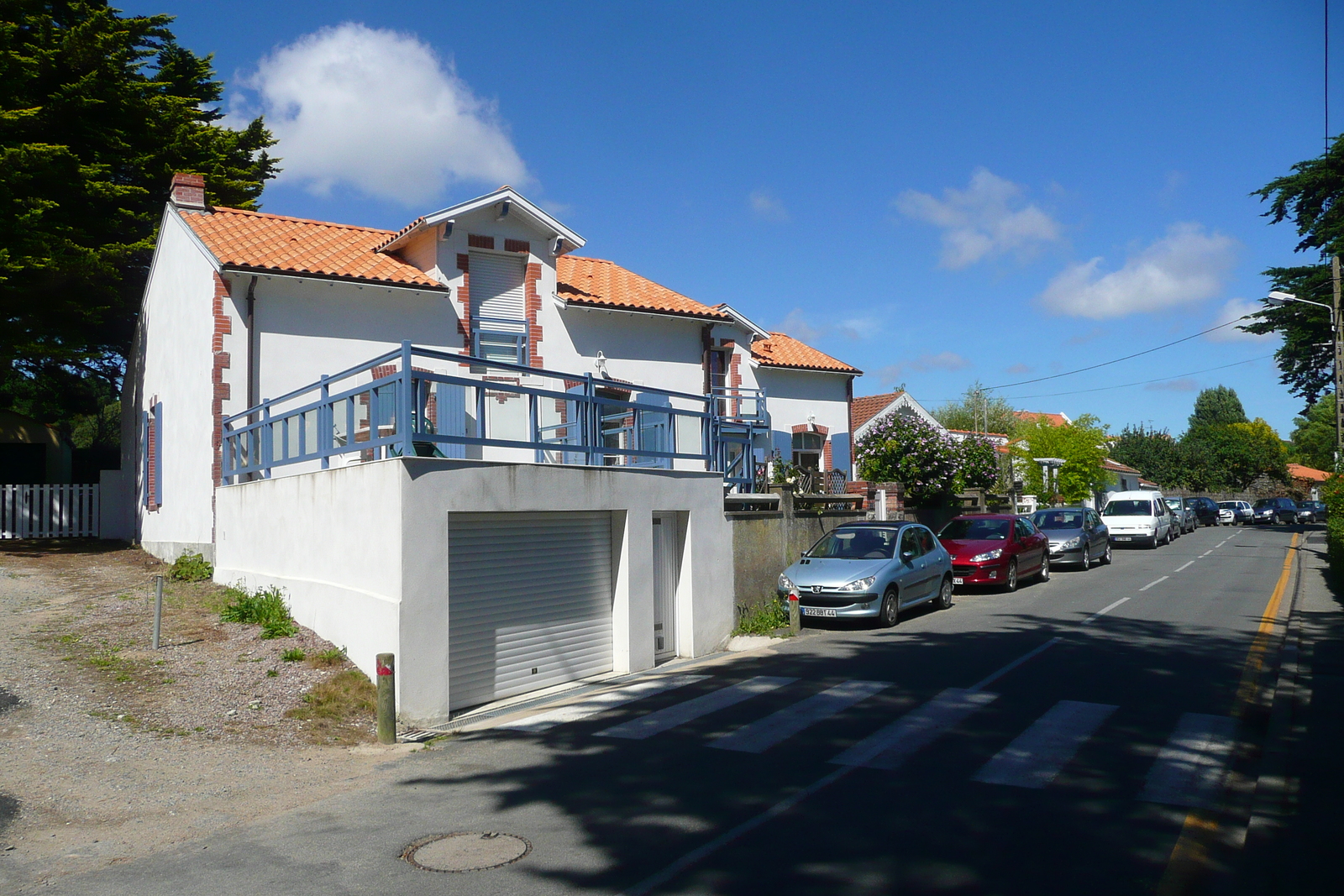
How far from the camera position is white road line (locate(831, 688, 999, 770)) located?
24.0ft

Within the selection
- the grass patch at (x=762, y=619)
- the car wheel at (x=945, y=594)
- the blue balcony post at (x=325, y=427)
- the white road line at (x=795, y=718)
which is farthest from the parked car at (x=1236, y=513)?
the blue balcony post at (x=325, y=427)

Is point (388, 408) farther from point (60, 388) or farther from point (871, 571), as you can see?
point (60, 388)

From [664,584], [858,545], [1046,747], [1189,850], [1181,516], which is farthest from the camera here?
[1181,516]

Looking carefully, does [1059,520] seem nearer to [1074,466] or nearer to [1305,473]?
[1074,466]

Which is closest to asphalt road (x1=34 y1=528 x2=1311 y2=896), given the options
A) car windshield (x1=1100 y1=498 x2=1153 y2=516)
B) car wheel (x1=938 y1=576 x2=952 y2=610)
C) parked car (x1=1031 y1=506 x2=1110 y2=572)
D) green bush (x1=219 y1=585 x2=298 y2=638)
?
green bush (x1=219 y1=585 x2=298 y2=638)

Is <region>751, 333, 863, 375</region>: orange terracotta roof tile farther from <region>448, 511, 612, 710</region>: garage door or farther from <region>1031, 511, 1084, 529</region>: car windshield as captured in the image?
<region>448, 511, 612, 710</region>: garage door

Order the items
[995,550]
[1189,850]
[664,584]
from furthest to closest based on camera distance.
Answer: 1. [995,550]
2. [664,584]
3. [1189,850]

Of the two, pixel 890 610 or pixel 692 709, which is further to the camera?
pixel 890 610

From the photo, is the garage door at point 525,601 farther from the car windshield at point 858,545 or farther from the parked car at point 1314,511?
the parked car at point 1314,511

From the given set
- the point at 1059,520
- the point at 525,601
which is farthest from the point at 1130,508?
the point at 525,601

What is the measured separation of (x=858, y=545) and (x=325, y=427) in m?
8.73

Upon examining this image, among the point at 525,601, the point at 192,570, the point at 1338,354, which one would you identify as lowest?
the point at 525,601

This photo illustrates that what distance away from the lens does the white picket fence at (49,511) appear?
64.5 feet

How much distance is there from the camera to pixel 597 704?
33.2 feet
